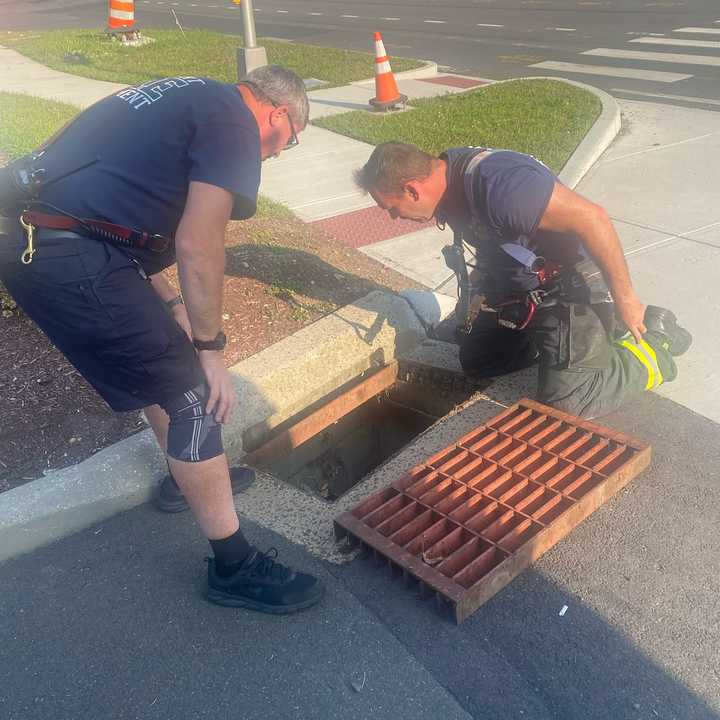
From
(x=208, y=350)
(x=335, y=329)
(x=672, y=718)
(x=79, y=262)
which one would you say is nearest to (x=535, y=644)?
Result: (x=672, y=718)

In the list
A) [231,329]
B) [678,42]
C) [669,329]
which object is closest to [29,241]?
[231,329]

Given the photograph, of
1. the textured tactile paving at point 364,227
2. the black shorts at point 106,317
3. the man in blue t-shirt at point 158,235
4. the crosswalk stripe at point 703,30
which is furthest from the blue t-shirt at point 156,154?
the crosswalk stripe at point 703,30

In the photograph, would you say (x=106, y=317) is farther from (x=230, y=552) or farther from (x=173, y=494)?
(x=173, y=494)

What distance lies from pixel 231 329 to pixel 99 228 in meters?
1.89

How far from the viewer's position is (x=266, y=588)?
2.57 m

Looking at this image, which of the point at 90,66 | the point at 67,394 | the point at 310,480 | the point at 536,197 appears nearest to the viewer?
the point at 536,197

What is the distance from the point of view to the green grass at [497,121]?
715cm

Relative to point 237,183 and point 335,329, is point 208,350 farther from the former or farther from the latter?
point 335,329

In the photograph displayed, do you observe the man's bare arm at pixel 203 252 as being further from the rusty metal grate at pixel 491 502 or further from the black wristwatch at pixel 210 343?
the rusty metal grate at pixel 491 502

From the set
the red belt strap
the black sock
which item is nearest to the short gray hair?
the red belt strap

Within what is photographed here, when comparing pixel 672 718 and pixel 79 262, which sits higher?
pixel 79 262

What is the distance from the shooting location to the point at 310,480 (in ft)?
13.2

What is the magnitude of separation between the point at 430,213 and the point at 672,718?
194 centimetres

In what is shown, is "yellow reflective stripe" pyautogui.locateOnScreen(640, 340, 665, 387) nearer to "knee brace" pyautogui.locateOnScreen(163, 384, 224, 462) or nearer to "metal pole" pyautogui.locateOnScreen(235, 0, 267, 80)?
"knee brace" pyautogui.locateOnScreen(163, 384, 224, 462)
